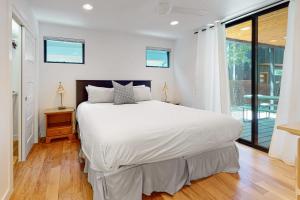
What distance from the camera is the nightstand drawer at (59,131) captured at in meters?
3.30

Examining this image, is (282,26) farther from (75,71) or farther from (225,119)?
(75,71)

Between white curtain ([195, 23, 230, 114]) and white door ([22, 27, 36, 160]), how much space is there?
3.06m

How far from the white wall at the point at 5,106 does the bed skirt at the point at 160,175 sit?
0.74 meters

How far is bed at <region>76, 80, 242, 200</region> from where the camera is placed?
4.90 ft

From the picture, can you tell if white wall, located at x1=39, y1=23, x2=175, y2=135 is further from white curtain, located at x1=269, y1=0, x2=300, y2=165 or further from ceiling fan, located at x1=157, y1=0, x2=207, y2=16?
white curtain, located at x1=269, y1=0, x2=300, y2=165

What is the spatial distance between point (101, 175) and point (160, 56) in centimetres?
379

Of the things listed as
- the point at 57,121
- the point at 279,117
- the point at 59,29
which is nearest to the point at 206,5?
the point at 279,117

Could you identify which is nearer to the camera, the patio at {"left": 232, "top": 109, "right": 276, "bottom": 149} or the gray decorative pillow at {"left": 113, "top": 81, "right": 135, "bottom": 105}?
the patio at {"left": 232, "top": 109, "right": 276, "bottom": 149}

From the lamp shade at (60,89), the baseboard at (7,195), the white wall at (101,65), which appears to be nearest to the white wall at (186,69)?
the white wall at (101,65)

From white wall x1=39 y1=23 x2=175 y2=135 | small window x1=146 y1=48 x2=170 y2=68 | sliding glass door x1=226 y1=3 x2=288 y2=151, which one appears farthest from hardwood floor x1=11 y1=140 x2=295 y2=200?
small window x1=146 y1=48 x2=170 y2=68

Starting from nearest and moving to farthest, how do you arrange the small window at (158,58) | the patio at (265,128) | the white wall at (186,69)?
the patio at (265,128), the white wall at (186,69), the small window at (158,58)

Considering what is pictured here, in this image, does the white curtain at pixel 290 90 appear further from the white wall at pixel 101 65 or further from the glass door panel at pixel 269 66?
the white wall at pixel 101 65

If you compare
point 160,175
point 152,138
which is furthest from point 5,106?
point 160,175

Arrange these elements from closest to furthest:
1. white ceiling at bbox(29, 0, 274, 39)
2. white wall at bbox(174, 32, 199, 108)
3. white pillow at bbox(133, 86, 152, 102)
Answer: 1. white ceiling at bbox(29, 0, 274, 39)
2. white pillow at bbox(133, 86, 152, 102)
3. white wall at bbox(174, 32, 199, 108)
